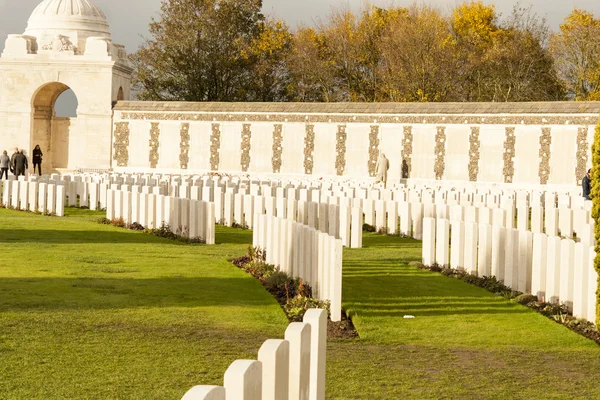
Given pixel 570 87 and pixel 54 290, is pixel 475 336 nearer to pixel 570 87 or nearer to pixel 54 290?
pixel 54 290

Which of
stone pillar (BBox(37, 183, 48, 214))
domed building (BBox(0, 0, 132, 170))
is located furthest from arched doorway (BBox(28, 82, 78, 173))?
stone pillar (BBox(37, 183, 48, 214))

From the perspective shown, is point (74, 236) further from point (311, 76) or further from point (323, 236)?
point (311, 76)

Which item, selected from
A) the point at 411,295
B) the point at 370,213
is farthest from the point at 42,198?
the point at 411,295

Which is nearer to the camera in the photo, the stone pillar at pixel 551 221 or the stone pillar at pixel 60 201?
the stone pillar at pixel 551 221

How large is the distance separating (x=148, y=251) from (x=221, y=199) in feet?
19.3

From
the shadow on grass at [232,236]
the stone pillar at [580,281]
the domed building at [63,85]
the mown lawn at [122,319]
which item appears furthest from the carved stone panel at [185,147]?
the stone pillar at [580,281]

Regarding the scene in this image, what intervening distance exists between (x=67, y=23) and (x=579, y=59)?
28.7m

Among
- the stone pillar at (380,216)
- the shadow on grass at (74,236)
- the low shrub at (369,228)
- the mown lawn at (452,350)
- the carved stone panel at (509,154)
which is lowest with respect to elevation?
the mown lawn at (452,350)

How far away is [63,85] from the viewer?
157ft

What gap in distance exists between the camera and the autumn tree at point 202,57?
2317 inches

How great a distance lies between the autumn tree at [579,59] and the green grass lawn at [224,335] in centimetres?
4640

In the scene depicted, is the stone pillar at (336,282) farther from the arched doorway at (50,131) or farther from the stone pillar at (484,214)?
the arched doorway at (50,131)

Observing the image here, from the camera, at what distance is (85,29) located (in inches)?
1885

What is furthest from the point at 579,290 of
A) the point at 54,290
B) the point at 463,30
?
the point at 463,30
